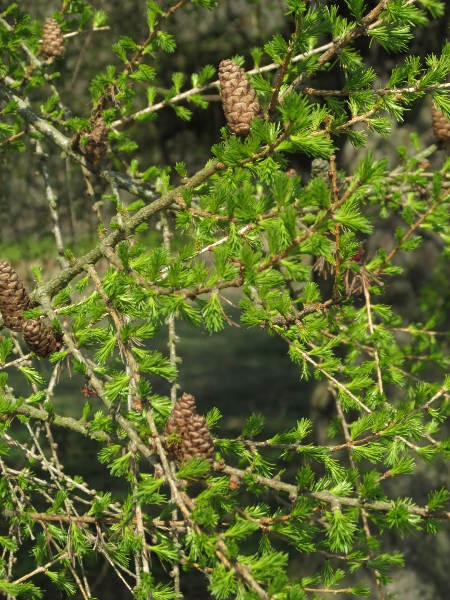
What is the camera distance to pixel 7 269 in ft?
6.03

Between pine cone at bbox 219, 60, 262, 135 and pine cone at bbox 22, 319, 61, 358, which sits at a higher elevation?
pine cone at bbox 219, 60, 262, 135

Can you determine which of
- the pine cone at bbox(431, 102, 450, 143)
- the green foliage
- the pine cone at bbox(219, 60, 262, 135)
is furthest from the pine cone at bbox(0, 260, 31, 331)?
the pine cone at bbox(431, 102, 450, 143)

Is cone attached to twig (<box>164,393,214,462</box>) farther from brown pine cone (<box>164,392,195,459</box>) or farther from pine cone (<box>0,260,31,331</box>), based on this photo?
pine cone (<box>0,260,31,331</box>)

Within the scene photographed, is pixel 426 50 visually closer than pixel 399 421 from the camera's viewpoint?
No

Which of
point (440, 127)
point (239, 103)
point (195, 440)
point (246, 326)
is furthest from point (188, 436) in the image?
point (440, 127)

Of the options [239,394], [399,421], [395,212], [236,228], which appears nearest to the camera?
[236,228]

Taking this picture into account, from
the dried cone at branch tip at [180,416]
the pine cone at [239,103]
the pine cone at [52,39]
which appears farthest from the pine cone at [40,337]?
the pine cone at [52,39]

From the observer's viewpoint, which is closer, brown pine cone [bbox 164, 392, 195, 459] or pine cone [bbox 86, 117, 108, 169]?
brown pine cone [bbox 164, 392, 195, 459]

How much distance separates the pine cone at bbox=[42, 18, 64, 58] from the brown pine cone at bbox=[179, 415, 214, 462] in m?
1.68

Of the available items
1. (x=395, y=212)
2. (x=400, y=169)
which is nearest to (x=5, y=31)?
(x=400, y=169)

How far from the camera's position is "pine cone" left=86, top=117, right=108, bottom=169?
2445 mm

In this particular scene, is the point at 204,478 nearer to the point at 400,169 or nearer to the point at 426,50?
the point at 400,169

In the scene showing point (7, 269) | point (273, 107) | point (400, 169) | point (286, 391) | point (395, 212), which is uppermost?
point (273, 107)

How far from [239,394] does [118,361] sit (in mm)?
7028
